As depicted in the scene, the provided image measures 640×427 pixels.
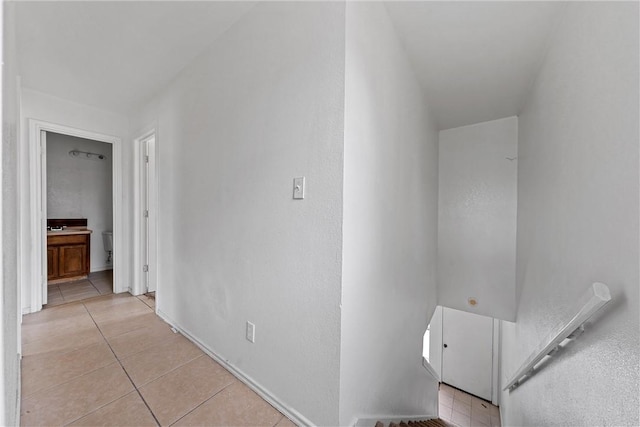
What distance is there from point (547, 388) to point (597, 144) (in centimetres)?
143

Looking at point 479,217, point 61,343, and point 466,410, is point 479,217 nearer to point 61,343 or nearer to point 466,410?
point 466,410

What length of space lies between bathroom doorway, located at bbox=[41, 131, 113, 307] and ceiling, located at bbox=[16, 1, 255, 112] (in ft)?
5.68

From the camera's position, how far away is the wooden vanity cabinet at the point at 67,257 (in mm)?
3441

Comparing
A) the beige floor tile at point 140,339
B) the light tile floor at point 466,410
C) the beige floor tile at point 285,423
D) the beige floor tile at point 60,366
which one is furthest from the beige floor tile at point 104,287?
the light tile floor at point 466,410

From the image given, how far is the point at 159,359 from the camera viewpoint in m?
1.90

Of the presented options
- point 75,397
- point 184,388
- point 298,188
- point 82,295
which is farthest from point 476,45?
point 82,295

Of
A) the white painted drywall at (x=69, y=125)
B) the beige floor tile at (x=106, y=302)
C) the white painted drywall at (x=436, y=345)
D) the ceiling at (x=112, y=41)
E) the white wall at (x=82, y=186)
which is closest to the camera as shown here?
the ceiling at (x=112, y=41)

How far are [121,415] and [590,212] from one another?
258cm

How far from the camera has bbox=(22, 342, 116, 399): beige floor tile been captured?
1601 mm

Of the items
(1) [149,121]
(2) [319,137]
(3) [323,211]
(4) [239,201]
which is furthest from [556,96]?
(1) [149,121]

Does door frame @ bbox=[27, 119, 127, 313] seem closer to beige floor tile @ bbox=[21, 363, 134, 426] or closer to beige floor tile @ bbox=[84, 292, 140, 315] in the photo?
beige floor tile @ bbox=[84, 292, 140, 315]

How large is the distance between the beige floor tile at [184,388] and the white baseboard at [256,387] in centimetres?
4

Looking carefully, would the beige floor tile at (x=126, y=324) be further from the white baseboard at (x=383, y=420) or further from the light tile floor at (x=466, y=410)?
the light tile floor at (x=466, y=410)

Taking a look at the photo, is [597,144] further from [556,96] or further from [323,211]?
[323,211]
